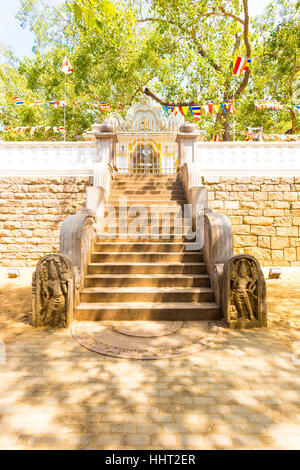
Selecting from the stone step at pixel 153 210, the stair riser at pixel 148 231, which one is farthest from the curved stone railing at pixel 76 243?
the stone step at pixel 153 210

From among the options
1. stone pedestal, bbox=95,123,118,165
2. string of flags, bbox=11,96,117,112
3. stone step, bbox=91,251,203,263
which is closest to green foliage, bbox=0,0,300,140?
string of flags, bbox=11,96,117,112

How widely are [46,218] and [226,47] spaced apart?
16.2 meters

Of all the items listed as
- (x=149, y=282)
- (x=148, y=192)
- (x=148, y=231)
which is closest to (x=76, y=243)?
(x=149, y=282)

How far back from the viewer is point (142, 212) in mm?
7301

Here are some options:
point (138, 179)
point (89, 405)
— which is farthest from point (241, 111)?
point (89, 405)

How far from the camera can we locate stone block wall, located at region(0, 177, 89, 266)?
28.9 ft

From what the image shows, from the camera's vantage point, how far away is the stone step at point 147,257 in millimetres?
5637

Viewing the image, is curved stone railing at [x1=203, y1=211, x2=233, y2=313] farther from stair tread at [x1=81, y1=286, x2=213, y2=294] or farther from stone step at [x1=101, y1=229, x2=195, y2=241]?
stone step at [x1=101, y1=229, x2=195, y2=241]

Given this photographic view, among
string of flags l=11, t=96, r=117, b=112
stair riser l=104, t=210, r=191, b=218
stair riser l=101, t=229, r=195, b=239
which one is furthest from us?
string of flags l=11, t=96, r=117, b=112

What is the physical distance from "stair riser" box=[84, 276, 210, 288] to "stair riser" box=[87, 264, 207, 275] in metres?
0.29

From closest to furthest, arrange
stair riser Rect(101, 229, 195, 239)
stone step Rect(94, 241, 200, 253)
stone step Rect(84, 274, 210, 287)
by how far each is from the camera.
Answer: stone step Rect(84, 274, 210, 287) < stone step Rect(94, 241, 200, 253) < stair riser Rect(101, 229, 195, 239)

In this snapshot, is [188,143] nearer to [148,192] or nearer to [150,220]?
[148,192]

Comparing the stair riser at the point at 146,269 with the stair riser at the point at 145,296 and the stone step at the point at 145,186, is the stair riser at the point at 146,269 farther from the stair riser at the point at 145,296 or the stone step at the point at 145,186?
the stone step at the point at 145,186

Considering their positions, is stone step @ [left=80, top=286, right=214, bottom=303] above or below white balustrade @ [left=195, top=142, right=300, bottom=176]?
below
